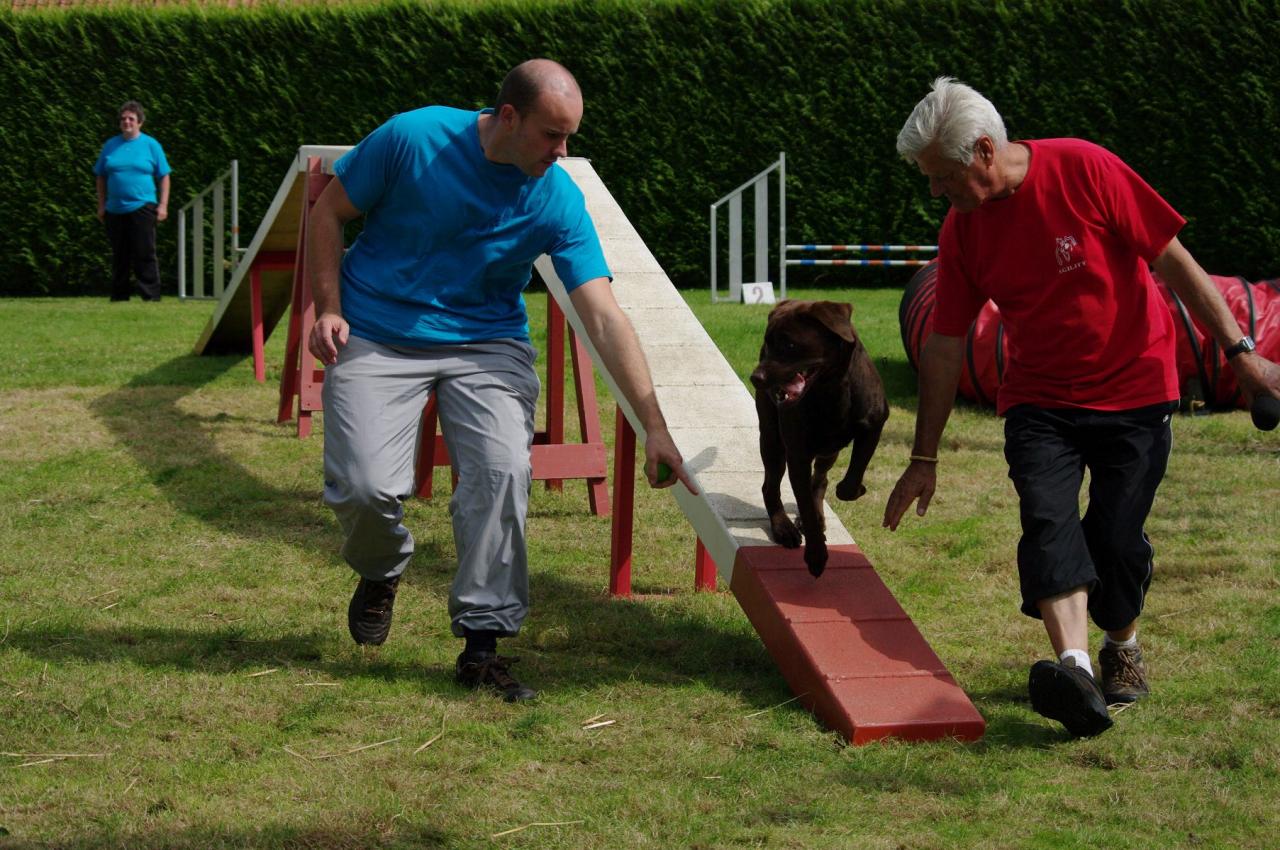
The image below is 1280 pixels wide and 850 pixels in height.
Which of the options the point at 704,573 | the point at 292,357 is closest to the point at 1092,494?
the point at 704,573

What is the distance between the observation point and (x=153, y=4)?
59.3 ft

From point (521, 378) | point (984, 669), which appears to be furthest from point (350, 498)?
point (984, 669)

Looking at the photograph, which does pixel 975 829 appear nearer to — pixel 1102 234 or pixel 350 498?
pixel 1102 234

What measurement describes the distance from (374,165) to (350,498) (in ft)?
3.07

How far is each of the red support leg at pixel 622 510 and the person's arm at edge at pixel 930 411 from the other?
148cm

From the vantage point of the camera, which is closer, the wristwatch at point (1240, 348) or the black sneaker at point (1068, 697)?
the black sneaker at point (1068, 697)

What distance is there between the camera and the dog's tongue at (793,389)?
438cm

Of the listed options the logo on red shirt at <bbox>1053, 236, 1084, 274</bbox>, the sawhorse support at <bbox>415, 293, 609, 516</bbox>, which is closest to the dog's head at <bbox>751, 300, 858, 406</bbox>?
the logo on red shirt at <bbox>1053, 236, 1084, 274</bbox>

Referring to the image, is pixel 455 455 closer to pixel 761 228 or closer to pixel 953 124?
pixel 953 124

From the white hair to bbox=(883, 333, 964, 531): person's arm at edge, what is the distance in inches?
23.4

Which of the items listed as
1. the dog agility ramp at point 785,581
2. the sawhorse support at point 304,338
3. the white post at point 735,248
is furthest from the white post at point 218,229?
the dog agility ramp at point 785,581

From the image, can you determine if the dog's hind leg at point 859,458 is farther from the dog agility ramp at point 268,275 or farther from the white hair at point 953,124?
the dog agility ramp at point 268,275

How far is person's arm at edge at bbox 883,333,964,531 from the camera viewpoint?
4.04m

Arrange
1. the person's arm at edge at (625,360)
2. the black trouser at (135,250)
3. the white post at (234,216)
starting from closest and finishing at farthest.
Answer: the person's arm at edge at (625,360)
the white post at (234,216)
the black trouser at (135,250)
